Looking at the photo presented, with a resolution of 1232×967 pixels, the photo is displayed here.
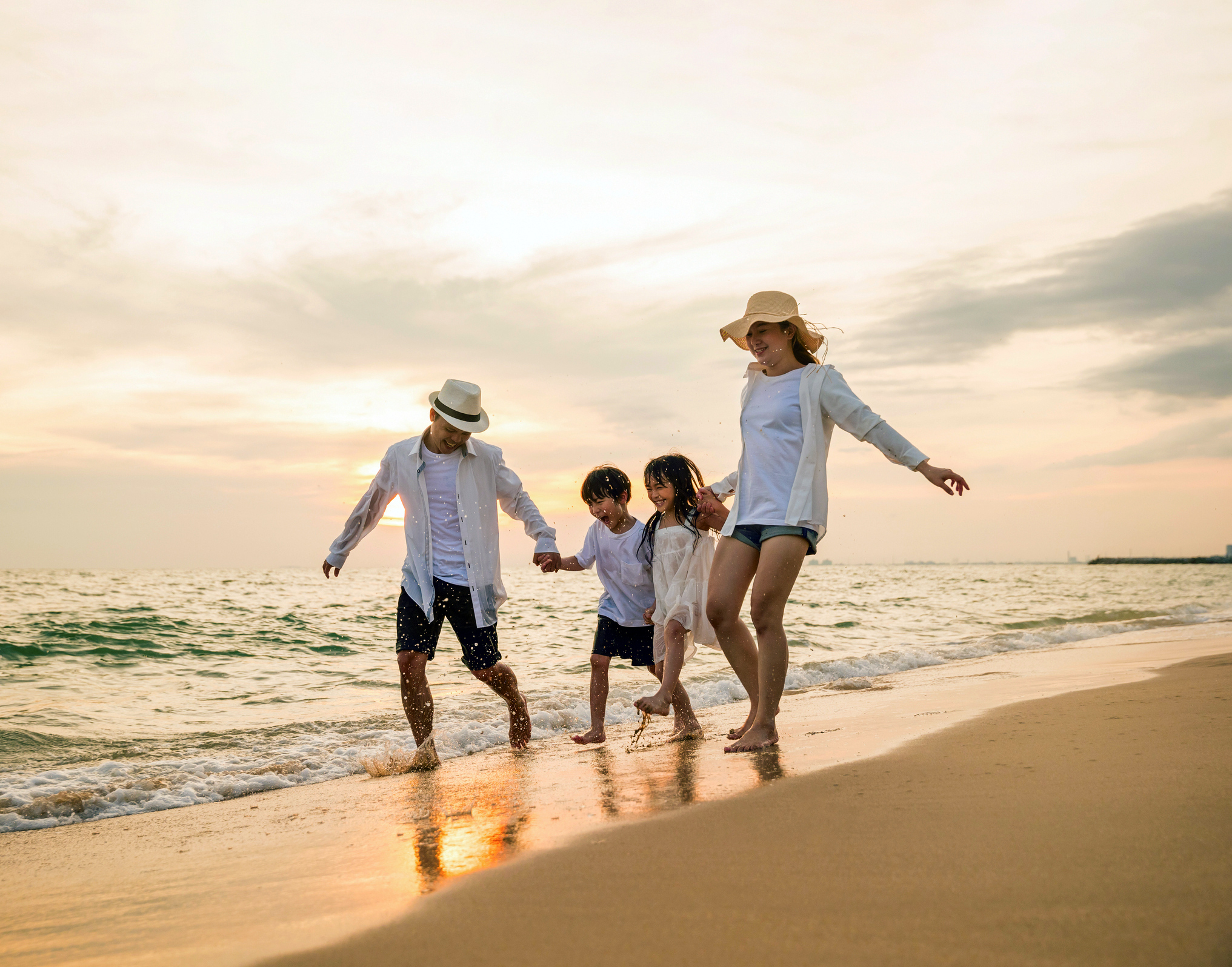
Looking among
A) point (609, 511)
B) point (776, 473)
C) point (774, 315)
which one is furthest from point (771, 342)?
point (609, 511)

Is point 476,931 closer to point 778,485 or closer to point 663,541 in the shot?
point 778,485

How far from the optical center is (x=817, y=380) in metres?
4.01

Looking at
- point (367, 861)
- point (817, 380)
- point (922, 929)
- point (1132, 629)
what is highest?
point (817, 380)

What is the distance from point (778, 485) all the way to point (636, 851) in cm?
203

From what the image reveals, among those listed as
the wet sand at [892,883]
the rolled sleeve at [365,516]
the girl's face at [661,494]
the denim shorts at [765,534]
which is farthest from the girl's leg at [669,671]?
the rolled sleeve at [365,516]

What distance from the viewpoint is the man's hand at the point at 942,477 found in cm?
373

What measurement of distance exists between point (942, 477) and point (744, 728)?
5.53ft

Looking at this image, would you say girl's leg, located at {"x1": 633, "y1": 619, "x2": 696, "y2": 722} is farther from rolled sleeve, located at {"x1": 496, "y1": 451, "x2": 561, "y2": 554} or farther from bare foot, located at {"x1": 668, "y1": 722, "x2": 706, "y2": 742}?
rolled sleeve, located at {"x1": 496, "y1": 451, "x2": 561, "y2": 554}

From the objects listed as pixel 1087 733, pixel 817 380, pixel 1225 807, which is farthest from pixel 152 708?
pixel 1225 807

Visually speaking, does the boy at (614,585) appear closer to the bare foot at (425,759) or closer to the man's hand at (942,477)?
the bare foot at (425,759)

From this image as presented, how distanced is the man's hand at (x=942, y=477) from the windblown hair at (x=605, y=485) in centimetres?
218

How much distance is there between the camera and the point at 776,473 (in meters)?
4.01

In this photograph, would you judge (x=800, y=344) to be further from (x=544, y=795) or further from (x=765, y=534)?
(x=544, y=795)

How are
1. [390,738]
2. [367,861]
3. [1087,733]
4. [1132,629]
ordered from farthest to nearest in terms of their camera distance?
[1132,629], [390,738], [1087,733], [367,861]
